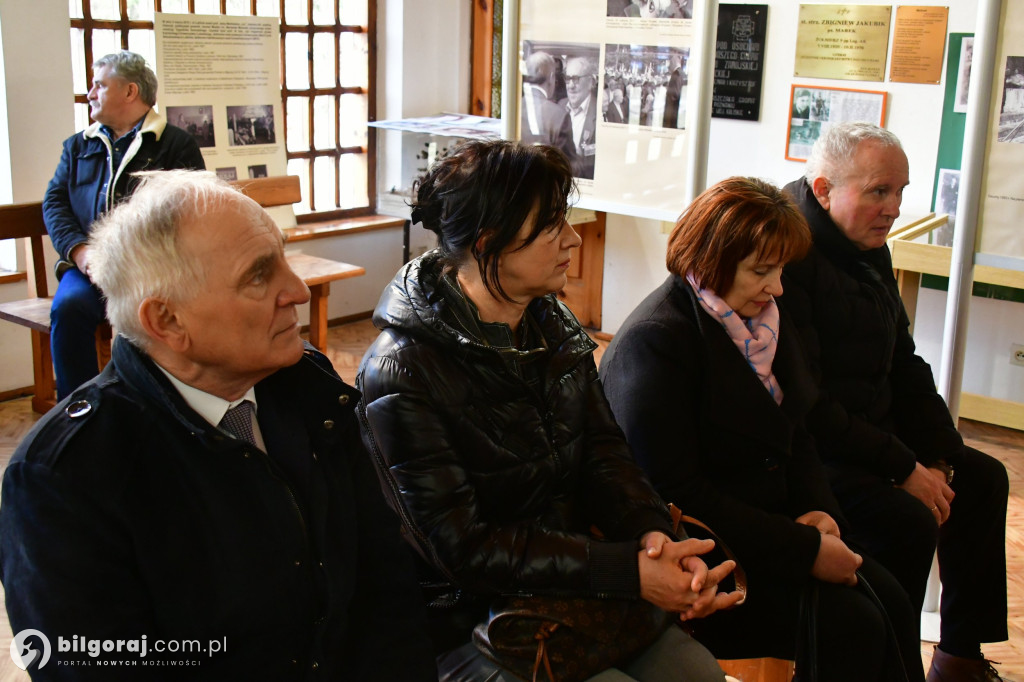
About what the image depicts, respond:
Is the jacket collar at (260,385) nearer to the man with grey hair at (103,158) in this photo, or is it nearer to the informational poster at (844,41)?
the man with grey hair at (103,158)

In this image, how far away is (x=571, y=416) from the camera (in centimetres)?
187

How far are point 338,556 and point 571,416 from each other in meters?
0.55

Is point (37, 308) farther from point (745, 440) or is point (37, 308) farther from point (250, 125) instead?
point (745, 440)

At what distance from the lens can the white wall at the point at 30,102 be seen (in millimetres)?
4332

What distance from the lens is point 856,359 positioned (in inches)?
99.4

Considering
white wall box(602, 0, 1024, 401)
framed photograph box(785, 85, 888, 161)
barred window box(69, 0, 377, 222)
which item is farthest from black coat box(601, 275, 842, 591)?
barred window box(69, 0, 377, 222)

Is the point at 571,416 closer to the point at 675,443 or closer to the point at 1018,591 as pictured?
the point at 675,443

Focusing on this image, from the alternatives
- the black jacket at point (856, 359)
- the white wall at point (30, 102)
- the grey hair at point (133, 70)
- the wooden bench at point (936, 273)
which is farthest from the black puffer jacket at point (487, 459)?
the white wall at point (30, 102)

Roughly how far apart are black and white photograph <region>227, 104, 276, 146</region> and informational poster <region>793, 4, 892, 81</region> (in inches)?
105

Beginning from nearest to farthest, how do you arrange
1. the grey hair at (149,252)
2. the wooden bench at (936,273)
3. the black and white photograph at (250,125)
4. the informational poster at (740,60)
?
the grey hair at (149,252), the wooden bench at (936,273), the informational poster at (740,60), the black and white photograph at (250,125)

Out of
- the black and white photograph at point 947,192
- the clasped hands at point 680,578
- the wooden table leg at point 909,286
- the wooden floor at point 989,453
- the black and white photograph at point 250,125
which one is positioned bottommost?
the wooden floor at point 989,453

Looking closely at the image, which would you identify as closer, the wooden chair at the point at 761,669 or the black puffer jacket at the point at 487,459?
the black puffer jacket at the point at 487,459

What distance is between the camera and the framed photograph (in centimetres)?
450

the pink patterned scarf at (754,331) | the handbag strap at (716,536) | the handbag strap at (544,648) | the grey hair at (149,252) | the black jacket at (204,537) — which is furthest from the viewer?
the pink patterned scarf at (754,331)
